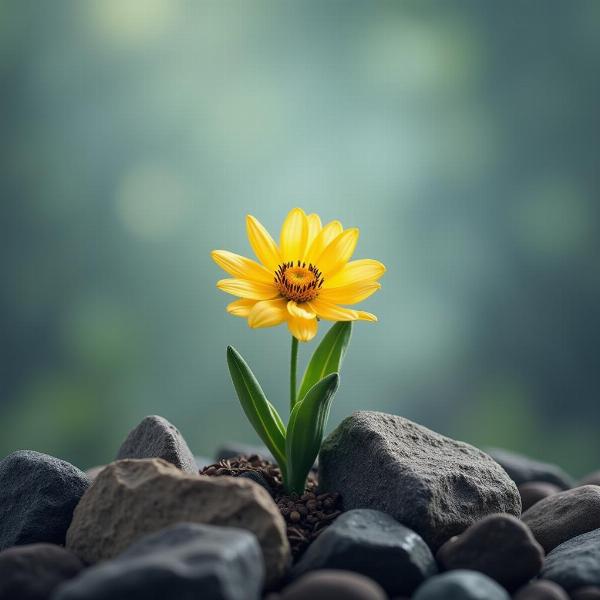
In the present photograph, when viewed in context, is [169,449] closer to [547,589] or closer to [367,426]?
[367,426]

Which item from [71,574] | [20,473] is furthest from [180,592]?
[20,473]

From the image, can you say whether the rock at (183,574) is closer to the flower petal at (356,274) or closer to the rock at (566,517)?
the flower petal at (356,274)

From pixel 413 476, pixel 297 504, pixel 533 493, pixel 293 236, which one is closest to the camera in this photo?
pixel 413 476

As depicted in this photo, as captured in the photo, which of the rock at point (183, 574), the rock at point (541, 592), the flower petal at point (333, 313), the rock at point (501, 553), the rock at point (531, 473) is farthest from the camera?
the rock at point (531, 473)

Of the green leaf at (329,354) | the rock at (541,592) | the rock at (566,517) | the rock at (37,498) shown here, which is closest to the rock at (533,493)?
the rock at (566,517)

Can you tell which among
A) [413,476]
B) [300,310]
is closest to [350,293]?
[300,310]

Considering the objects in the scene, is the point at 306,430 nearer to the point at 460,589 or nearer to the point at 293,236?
the point at 293,236
